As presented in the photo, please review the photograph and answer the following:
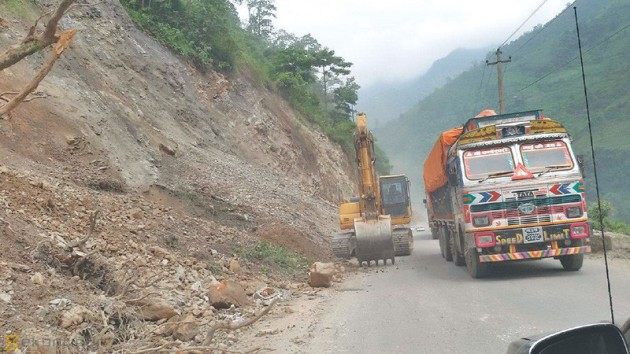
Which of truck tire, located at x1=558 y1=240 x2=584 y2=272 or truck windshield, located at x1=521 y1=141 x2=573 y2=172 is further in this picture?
truck tire, located at x1=558 y1=240 x2=584 y2=272

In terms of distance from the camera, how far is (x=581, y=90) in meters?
37.0

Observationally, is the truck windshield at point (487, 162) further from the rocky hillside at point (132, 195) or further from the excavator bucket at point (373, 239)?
the rocky hillside at point (132, 195)

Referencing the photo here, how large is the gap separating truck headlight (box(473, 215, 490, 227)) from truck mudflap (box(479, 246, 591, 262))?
640 millimetres

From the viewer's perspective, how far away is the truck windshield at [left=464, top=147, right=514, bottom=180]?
12.3 meters

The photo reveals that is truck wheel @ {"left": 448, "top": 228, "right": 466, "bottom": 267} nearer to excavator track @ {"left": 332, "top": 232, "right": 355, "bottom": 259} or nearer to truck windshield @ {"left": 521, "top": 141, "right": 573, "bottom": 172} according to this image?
truck windshield @ {"left": 521, "top": 141, "right": 573, "bottom": 172}

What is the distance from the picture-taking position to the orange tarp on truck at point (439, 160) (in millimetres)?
14734

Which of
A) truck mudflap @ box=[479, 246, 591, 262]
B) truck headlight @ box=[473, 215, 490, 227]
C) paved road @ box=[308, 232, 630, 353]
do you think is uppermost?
truck headlight @ box=[473, 215, 490, 227]

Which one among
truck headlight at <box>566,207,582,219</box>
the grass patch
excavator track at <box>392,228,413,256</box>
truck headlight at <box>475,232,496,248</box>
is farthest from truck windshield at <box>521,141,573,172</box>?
excavator track at <box>392,228,413,256</box>

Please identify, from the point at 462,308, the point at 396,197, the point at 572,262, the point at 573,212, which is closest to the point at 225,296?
the point at 462,308

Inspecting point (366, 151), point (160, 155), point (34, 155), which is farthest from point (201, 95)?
point (34, 155)

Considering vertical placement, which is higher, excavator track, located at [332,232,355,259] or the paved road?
excavator track, located at [332,232,355,259]

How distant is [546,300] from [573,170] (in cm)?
366

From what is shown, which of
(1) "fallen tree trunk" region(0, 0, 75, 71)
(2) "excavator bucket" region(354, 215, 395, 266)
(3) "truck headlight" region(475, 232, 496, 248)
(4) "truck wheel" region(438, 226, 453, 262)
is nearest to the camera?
(1) "fallen tree trunk" region(0, 0, 75, 71)

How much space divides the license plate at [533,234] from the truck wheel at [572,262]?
1.15 metres
